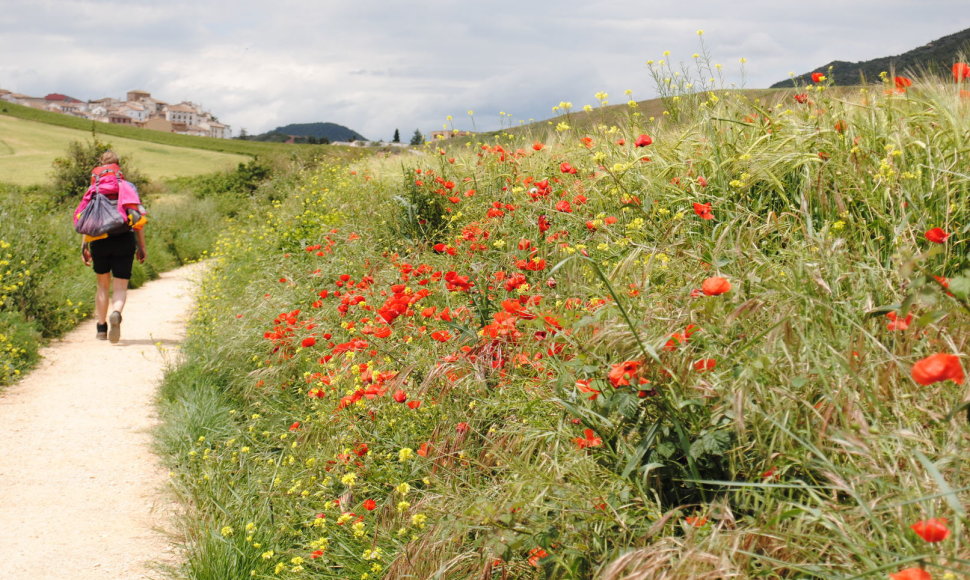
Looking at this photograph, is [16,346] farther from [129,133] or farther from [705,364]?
[129,133]

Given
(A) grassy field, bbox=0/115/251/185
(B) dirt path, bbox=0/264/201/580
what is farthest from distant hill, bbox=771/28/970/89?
(A) grassy field, bbox=0/115/251/185

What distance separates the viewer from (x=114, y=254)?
6.98m

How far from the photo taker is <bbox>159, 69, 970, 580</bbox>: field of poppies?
6.11 ft

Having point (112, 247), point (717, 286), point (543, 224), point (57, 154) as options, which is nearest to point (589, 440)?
point (717, 286)

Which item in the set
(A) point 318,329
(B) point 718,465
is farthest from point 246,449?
(B) point 718,465

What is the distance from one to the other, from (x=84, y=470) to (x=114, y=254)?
345cm

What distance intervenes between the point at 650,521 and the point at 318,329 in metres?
3.09

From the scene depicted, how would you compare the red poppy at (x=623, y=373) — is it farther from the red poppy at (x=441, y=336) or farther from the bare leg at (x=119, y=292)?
A: the bare leg at (x=119, y=292)

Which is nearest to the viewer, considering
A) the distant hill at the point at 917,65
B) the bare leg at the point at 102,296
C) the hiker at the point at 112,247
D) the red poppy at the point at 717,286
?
the red poppy at the point at 717,286

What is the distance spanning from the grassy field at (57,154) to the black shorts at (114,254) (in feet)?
74.3

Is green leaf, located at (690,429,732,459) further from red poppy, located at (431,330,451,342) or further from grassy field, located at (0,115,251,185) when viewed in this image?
grassy field, located at (0,115,251,185)

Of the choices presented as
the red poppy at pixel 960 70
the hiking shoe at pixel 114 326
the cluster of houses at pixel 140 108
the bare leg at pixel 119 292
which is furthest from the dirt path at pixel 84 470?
the cluster of houses at pixel 140 108

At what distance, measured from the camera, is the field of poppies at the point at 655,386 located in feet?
6.11

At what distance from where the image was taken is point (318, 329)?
4738 millimetres
